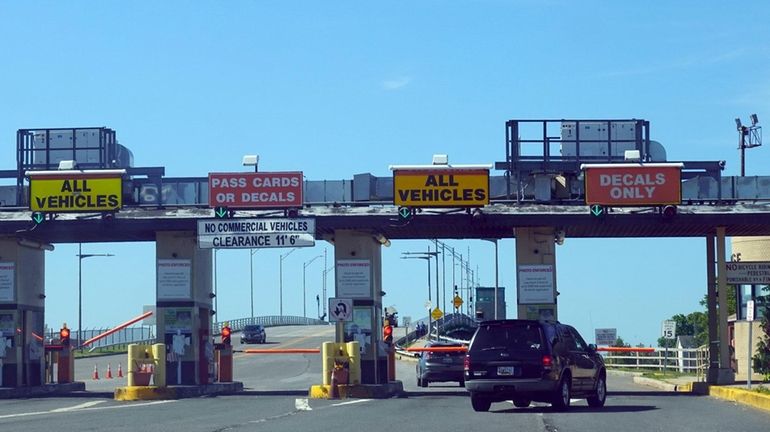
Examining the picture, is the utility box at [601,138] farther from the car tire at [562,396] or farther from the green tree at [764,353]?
the car tire at [562,396]

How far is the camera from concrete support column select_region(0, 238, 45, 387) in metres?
35.6

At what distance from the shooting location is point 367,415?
22969mm

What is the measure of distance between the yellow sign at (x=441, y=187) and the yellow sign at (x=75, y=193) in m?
7.34

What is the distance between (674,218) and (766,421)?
12330 millimetres

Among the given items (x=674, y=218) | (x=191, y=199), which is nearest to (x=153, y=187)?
(x=191, y=199)

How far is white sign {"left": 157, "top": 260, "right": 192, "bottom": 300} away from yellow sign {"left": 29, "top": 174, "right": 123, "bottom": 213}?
8.62 ft

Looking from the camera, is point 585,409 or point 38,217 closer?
point 585,409

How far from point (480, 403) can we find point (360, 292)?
10549 millimetres

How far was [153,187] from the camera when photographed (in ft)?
115

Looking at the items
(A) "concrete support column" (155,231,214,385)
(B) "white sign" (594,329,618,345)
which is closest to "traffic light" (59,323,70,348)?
(A) "concrete support column" (155,231,214,385)

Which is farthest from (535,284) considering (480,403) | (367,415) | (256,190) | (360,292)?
(367,415)

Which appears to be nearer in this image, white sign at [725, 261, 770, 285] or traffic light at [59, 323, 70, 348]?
white sign at [725, 261, 770, 285]

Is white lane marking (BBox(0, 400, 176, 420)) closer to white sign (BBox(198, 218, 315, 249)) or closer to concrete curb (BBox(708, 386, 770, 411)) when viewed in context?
white sign (BBox(198, 218, 315, 249))

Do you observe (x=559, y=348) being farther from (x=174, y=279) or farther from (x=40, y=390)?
(x=40, y=390)
